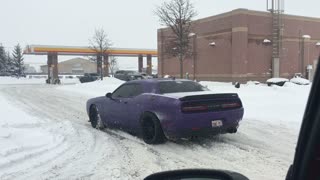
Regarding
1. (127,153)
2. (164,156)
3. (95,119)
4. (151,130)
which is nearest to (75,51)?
(95,119)

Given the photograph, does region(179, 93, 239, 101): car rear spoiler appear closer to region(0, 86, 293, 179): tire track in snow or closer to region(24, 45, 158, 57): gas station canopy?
region(0, 86, 293, 179): tire track in snow

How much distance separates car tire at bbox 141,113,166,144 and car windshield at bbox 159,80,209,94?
68 cm

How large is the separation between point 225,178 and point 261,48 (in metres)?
37.8

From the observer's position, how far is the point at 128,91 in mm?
10148

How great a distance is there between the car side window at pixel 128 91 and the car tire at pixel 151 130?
87cm

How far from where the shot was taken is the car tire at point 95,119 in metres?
11.3

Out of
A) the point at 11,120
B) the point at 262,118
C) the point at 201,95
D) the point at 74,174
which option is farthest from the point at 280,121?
the point at 11,120

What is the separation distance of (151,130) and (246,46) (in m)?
29.7

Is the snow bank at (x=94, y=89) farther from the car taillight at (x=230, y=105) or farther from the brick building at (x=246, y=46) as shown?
the car taillight at (x=230, y=105)

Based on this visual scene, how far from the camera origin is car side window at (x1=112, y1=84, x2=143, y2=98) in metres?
9.77

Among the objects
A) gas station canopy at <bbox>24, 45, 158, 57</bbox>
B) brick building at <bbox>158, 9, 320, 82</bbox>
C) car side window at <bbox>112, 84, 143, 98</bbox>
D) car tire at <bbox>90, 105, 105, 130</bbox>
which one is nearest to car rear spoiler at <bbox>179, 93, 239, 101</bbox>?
car side window at <bbox>112, 84, 143, 98</bbox>

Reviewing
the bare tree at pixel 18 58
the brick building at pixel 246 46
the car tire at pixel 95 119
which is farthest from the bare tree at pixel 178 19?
the bare tree at pixel 18 58

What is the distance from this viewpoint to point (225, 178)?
1.96 metres

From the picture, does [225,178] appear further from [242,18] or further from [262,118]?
[242,18]
